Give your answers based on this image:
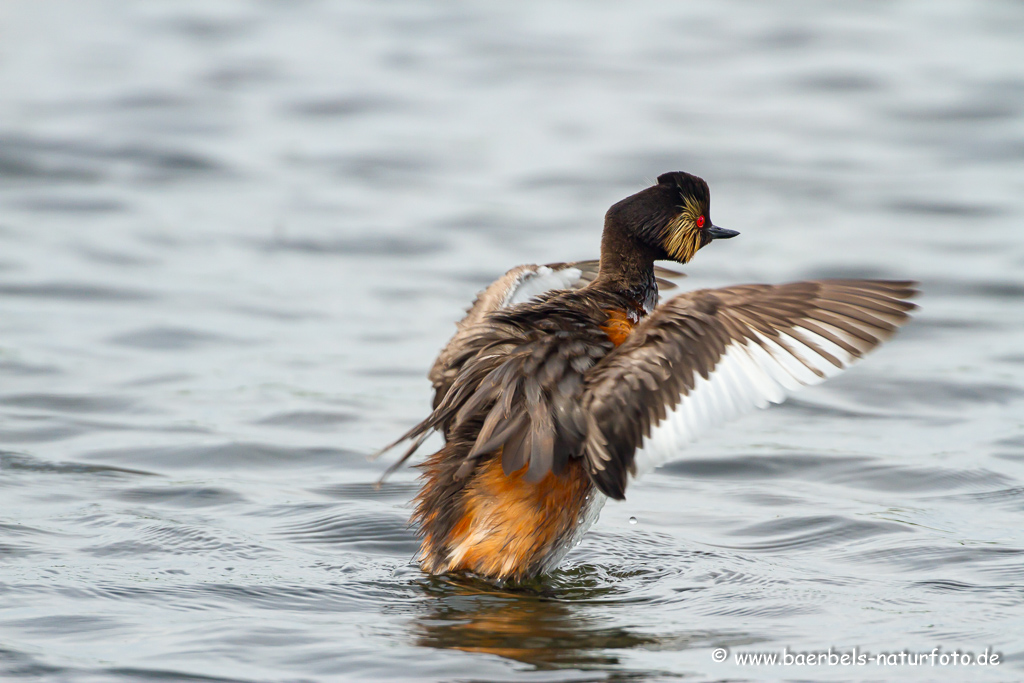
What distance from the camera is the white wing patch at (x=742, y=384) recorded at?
5.53 meters

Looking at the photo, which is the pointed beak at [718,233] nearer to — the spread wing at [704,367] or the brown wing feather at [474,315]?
the brown wing feather at [474,315]

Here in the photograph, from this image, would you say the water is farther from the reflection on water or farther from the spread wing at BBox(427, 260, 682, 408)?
the spread wing at BBox(427, 260, 682, 408)

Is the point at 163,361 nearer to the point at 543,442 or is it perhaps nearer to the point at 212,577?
the point at 212,577

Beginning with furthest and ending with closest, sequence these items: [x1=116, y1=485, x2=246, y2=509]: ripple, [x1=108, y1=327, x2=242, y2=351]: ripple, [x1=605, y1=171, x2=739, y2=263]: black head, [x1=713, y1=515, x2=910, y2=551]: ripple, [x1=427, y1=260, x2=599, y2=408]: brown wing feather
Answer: [x1=108, y1=327, x2=242, y2=351]: ripple
[x1=116, y1=485, x2=246, y2=509]: ripple
[x1=713, y1=515, x2=910, y2=551]: ripple
[x1=605, y1=171, x2=739, y2=263]: black head
[x1=427, y1=260, x2=599, y2=408]: brown wing feather

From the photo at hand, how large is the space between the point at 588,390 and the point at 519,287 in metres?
1.58

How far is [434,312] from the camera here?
10977mm

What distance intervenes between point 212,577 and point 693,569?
7.02ft

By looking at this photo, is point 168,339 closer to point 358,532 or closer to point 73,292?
point 73,292

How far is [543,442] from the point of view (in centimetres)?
561

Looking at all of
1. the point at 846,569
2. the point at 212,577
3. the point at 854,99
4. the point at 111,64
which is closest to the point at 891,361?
the point at 846,569

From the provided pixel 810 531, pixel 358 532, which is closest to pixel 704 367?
pixel 810 531

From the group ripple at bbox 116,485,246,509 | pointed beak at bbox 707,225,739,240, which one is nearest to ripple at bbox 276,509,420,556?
ripple at bbox 116,485,246,509

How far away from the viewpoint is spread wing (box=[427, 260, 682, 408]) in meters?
6.63

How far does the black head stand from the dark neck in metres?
0.04
